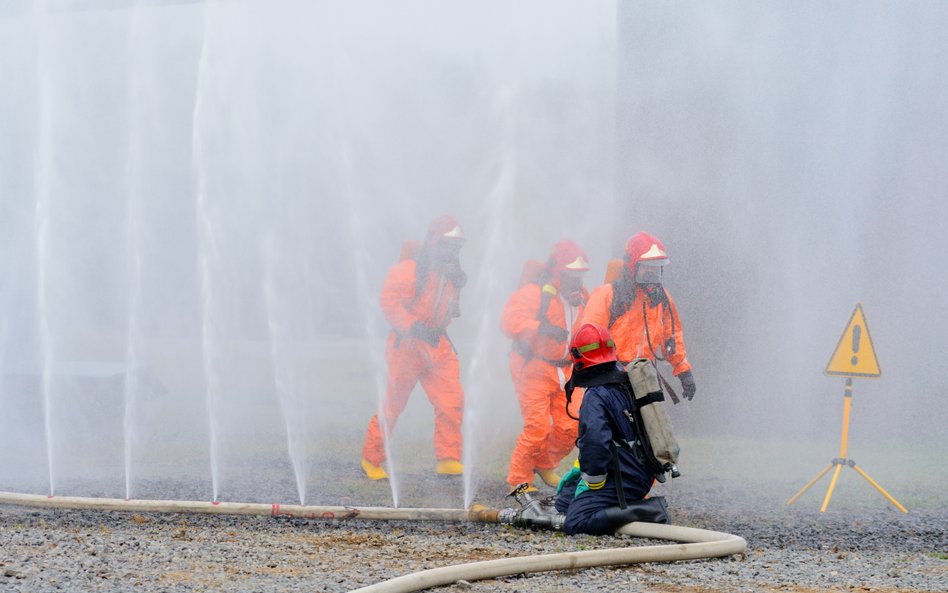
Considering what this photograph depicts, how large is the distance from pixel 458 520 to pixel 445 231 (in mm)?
2933

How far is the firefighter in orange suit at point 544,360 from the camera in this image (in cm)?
842

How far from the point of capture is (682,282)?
42.7ft

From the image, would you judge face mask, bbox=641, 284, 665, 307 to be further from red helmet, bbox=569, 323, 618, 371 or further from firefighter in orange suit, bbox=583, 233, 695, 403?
red helmet, bbox=569, 323, 618, 371

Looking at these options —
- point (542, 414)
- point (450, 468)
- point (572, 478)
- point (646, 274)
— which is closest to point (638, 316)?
point (646, 274)

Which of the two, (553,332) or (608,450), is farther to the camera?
(553,332)

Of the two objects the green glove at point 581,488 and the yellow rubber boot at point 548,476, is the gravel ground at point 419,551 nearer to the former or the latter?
the green glove at point 581,488

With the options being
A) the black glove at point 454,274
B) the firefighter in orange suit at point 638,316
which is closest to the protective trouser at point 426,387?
the black glove at point 454,274

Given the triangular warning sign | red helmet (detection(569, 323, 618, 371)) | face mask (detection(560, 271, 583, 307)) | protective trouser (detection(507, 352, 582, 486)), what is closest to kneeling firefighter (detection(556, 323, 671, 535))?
red helmet (detection(569, 323, 618, 371))

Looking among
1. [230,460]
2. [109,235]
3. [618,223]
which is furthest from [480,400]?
[109,235]

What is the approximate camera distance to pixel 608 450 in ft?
20.5

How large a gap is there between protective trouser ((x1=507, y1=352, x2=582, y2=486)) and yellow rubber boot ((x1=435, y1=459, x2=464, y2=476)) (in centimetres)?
81

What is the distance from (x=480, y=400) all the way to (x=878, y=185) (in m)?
5.77

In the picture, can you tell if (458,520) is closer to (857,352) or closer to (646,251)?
(646,251)

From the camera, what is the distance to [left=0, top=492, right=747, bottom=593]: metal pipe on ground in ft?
16.2
